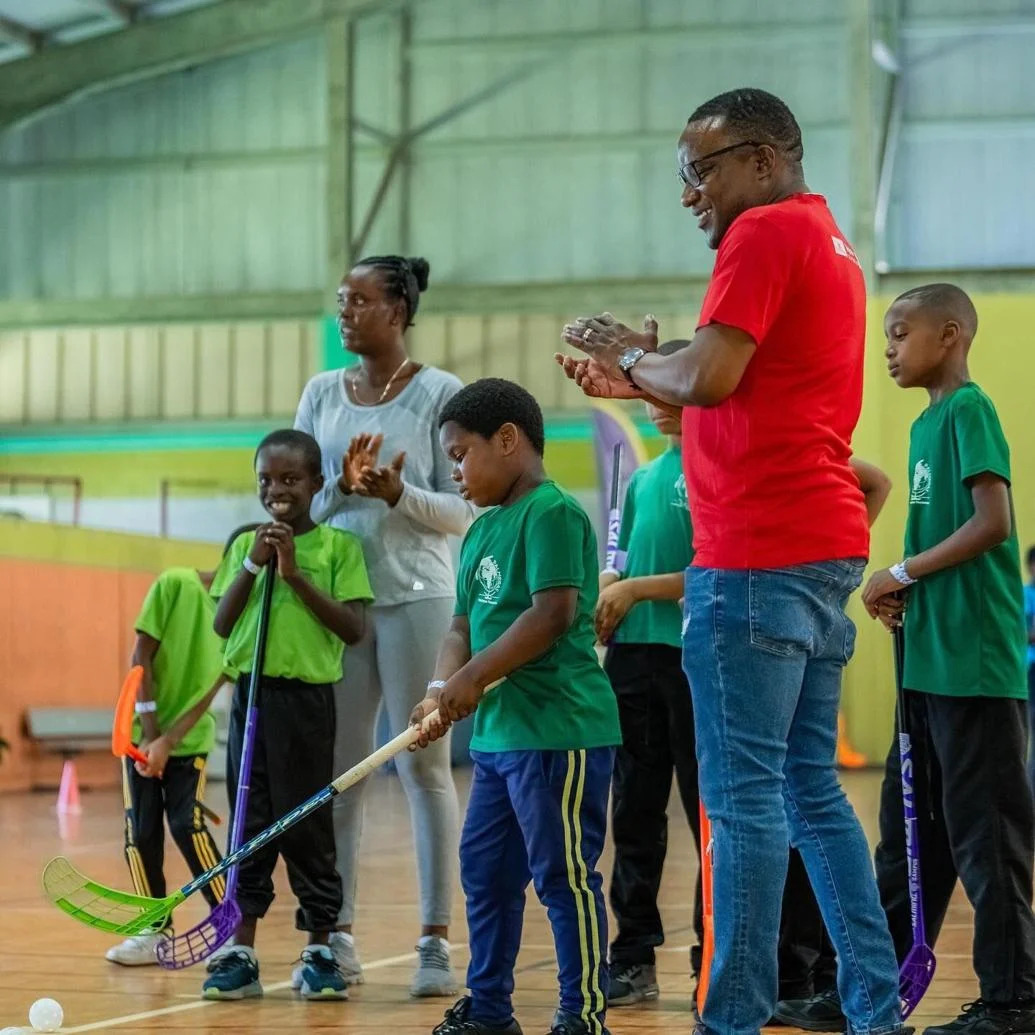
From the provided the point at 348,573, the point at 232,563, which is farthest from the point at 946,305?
the point at 232,563

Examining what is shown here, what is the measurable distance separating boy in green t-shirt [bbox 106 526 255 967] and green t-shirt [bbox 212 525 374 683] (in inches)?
17.1

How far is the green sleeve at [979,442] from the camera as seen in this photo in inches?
141

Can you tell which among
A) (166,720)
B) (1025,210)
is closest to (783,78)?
(1025,210)

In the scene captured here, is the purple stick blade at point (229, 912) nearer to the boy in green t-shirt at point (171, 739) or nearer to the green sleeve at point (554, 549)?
the boy in green t-shirt at point (171, 739)

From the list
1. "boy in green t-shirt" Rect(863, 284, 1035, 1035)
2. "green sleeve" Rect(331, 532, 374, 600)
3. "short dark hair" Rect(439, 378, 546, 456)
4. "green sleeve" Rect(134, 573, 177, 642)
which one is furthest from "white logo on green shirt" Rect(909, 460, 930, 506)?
"green sleeve" Rect(134, 573, 177, 642)

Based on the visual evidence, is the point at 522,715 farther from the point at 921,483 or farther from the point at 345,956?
the point at 345,956

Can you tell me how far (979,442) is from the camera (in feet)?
11.8

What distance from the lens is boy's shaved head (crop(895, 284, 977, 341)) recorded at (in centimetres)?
373

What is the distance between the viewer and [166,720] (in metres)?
5.31

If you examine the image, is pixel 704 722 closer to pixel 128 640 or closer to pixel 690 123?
pixel 690 123

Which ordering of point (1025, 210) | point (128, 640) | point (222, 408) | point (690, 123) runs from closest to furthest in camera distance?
point (690, 123) → point (128, 640) → point (1025, 210) → point (222, 408)

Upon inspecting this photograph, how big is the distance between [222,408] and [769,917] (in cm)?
1646

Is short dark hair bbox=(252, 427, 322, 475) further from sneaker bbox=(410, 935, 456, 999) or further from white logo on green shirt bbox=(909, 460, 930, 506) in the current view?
white logo on green shirt bbox=(909, 460, 930, 506)

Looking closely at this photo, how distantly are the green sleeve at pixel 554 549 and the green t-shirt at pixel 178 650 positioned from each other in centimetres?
191
